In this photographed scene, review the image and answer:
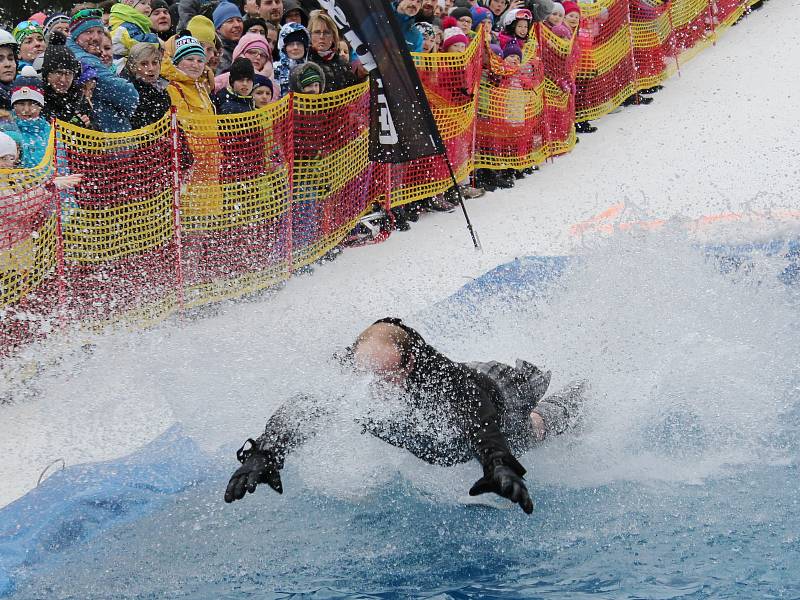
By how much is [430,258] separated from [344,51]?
5.83 feet

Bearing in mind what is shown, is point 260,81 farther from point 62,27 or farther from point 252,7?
point 252,7

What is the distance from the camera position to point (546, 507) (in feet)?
13.8

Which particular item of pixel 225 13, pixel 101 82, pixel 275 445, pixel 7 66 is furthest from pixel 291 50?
pixel 275 445

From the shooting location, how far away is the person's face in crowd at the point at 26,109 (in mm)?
6027

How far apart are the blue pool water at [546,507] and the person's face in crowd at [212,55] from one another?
3.47m

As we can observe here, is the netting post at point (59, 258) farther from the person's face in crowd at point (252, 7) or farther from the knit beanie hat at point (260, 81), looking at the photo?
the person's face in crowd at point (252, 7)

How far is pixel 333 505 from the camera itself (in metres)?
4.30

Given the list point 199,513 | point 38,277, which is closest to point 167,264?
point 38,277

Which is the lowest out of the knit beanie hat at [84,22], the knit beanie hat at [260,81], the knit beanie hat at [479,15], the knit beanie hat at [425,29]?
the knit beanie hat at [479,15]

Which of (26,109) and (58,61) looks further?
(58,61)

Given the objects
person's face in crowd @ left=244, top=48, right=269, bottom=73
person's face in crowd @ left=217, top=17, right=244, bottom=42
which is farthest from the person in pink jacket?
person's face in crowd @ left=217, top=17, right=244, bottom=42

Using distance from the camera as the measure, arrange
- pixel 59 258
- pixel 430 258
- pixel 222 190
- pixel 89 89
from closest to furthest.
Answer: pixel 59 258 < pixel 89 89 < pixel 222 190 < pixel 430 258

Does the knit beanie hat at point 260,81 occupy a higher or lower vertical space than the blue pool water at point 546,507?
higher

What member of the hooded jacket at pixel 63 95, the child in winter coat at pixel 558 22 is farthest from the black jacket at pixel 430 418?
the child in winter coat at pixel 558 22
